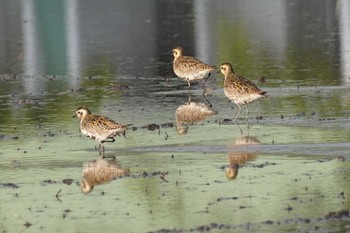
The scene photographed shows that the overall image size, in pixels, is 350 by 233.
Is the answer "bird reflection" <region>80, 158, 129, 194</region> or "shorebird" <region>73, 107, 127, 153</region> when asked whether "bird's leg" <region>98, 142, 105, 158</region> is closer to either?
"shorebird" <region>73, 107, 127, 153</region>

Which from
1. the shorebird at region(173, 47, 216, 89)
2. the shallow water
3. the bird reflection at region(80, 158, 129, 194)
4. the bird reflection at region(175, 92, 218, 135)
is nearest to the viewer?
the shallow water

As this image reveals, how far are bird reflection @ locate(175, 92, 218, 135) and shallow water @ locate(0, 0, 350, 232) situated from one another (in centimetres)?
13

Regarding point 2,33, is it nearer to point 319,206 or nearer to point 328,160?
point 328,160

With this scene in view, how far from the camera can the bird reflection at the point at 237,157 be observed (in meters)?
17.4

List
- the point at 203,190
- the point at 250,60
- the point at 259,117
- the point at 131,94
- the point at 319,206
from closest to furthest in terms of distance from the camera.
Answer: the point at 319,206
the point at 203,190
the point at 259,117
the point at 131,94
the point at 250,60

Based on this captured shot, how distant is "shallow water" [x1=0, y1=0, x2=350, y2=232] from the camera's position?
14.9 metres

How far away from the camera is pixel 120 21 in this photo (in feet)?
160

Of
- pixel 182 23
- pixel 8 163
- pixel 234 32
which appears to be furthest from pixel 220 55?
pixel 8 163

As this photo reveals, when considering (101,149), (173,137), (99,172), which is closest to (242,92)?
(173,137)

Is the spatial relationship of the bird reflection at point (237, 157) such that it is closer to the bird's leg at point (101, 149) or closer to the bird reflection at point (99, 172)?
the bird reflection at point (99, 172)

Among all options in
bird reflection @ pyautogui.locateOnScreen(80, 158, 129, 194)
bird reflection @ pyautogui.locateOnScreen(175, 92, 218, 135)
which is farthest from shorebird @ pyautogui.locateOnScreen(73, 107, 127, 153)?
bird reflection @ pyautogui.locateOnScreen(175, 92, 218, 135)

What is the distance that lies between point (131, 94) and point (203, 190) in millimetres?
10932

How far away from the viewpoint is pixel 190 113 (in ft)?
77.6

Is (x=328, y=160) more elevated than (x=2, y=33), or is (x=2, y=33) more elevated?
(x=2, y=33)
